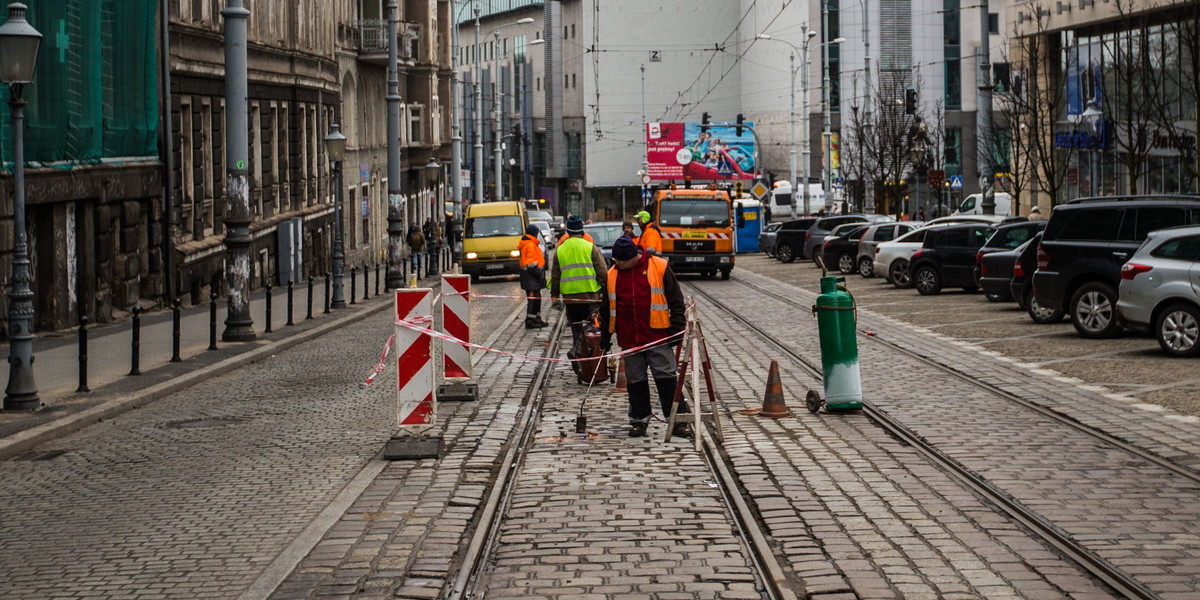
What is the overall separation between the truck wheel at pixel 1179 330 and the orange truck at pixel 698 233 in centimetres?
2405

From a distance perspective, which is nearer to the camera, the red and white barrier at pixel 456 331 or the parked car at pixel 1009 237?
the red and white barrier at pixel 456 331

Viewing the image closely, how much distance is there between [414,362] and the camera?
1197cm

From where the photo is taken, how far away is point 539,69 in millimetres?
135750

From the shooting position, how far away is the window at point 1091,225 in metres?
21.7

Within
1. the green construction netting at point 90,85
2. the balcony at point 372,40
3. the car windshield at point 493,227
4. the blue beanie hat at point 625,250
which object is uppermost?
the balcony at point 372,40

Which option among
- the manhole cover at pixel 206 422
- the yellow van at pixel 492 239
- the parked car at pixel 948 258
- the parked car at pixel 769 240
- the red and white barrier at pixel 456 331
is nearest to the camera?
the manhole cover at pixel 206 422

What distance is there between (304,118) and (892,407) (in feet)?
114

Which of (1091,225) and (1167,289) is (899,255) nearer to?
(1091,225)

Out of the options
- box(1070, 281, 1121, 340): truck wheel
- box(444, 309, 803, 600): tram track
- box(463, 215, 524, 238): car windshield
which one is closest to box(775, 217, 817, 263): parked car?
box(463, 215, 524, 238): car windshield

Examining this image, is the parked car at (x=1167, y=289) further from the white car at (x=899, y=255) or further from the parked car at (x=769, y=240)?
the parked car at (x=769, y=240)

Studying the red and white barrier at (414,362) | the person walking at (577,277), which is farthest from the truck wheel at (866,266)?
the red and white barrier at (414,362)

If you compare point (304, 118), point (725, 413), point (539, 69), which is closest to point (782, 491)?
point (725, 413)

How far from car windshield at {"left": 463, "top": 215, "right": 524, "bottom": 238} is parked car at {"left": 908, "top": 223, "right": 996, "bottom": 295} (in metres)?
15.0

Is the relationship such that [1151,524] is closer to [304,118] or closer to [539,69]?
[304,118]
